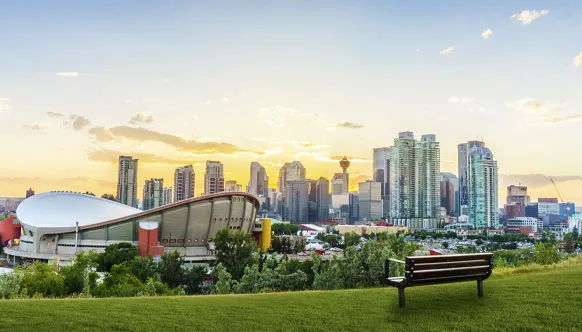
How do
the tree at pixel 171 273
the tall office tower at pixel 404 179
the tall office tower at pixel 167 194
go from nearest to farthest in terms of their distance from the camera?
1. the tree at pixel 171 273
2. the tall office tower at pixel 167 194
3. the tall office tower at pixel 404 179

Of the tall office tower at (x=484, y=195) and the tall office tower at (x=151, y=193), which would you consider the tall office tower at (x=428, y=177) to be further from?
the tall office tower at (x=151, y=193)

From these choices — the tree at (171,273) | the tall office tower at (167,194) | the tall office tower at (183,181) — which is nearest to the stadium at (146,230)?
the tree at (171,273)

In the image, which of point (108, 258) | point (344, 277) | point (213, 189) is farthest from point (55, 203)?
point (213, 189)

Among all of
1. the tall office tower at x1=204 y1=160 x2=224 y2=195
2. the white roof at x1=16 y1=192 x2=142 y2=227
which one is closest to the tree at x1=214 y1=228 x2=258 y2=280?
the white roof at x1=16 y1=192 x2=142 y2=227

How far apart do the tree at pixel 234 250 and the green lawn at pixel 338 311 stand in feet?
121

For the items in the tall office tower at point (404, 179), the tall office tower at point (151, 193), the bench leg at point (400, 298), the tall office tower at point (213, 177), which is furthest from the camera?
the tall office tower at point (404, 179)

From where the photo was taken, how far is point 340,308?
868 cm

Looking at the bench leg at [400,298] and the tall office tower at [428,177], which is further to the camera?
the tall office tower at [428,177]

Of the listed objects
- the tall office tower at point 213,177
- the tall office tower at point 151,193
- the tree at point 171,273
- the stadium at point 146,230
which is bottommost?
the tree at point 171,273

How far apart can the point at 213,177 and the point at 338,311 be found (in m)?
147

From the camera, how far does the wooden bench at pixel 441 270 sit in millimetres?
8039

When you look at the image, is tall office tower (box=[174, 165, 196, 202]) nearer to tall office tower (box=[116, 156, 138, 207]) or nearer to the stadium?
tall office tower (box=[116, 156, 138, 207])

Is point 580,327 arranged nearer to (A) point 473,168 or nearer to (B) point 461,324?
(B) point 461,324

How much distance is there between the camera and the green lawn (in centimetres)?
759
